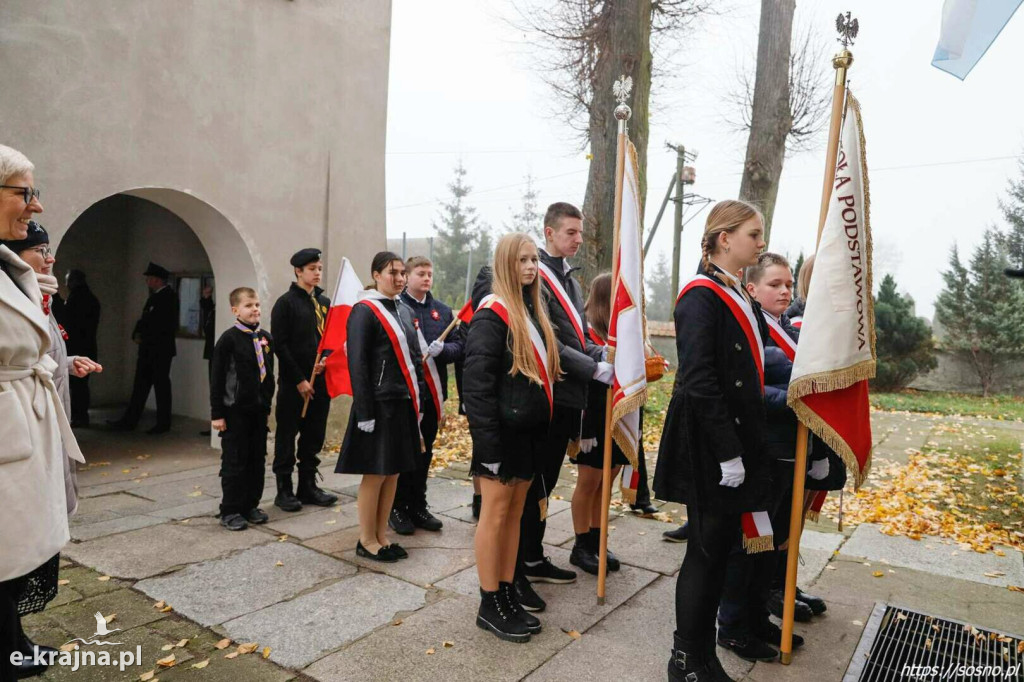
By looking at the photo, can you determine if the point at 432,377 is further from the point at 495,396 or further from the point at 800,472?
the point at 800,472

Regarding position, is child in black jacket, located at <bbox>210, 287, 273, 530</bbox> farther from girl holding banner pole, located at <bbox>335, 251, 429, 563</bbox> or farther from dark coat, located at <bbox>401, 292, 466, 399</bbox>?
dark coat, located at <bbox>401, 292, 466, 399</bbox>

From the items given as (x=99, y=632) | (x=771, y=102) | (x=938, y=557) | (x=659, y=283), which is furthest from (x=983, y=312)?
(x=659, y=283)

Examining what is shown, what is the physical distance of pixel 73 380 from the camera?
8500 millimetres

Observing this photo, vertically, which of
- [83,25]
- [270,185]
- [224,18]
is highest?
[224,18]

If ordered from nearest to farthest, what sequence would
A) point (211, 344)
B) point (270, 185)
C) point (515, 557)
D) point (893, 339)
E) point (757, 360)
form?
point (757, 360) < point (515, 557) < point (270, 185) < point (211, 344) < point (893, 339)

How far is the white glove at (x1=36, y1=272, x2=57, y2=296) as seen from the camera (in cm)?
259

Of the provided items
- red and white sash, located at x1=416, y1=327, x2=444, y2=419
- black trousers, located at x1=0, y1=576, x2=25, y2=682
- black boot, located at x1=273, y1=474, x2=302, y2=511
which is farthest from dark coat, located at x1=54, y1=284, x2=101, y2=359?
black trousers, located at x1=0, y1=576, x2=25, y2=682

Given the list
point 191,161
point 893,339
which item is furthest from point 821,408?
point 893,339

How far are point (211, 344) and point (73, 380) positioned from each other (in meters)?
1.84

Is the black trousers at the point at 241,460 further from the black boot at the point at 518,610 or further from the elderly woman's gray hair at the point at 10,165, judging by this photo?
the elderly woman's gray hair at the point at 10,165

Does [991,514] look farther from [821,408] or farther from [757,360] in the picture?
[757,360]

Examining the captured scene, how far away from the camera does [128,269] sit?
1005 centimetres

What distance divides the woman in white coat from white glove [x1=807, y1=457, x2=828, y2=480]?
3283 mm

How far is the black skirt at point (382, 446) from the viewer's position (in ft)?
13.6
